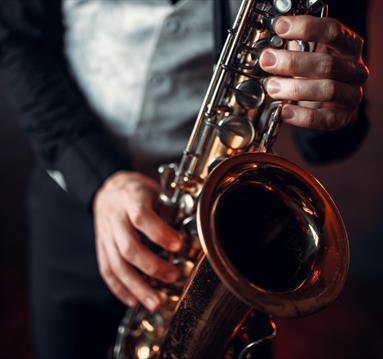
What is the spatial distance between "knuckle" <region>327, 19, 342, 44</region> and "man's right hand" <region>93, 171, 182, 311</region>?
345 mm

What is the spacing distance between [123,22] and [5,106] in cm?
104

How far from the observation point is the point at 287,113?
1.97ft

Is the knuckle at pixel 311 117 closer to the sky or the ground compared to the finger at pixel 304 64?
closer to the ground

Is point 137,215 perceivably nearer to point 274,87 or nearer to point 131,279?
point 131,279

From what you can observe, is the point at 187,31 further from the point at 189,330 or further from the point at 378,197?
the point at 378,197

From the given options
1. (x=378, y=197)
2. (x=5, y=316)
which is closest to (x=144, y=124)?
(x=5, y=316)

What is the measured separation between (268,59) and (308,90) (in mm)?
61

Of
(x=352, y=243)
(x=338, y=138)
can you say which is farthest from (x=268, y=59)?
(x=352, y=243)

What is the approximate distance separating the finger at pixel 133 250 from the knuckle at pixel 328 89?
1.10 ft

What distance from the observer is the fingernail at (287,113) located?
60 cm

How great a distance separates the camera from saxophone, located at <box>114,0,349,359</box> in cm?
Result: 61

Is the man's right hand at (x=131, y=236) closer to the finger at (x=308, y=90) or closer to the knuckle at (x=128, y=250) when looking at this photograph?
the knuckle at (x=128, y=250)

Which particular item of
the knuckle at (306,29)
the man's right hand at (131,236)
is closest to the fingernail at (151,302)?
the man's right hand at (131,236)

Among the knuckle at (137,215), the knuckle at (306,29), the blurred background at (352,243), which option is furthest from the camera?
the blurred background at (352,243)
